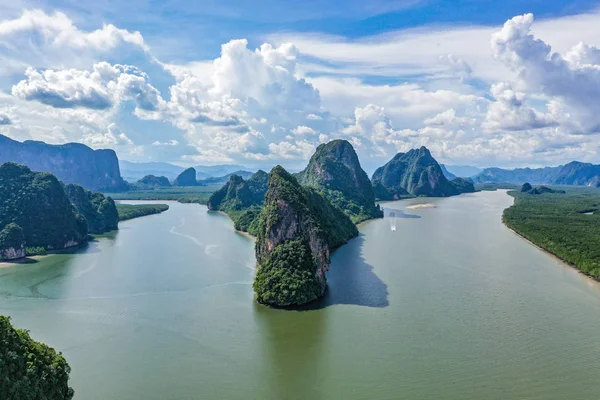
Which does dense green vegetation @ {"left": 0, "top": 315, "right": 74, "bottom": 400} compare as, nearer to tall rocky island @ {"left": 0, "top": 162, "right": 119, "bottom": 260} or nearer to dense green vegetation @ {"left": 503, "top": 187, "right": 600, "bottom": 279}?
tall rocky island @ {"left": 0, "top": 162, "right": 119, "bottom": 260}

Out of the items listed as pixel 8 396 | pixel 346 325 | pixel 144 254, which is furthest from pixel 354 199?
pixel 8 396

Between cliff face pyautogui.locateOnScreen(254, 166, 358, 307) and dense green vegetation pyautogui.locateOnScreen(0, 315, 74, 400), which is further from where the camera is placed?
cliff face pyautogui.locateOnScreen(254, 166, 358, 307)

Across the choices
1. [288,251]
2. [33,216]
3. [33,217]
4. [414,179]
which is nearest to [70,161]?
[33,216]

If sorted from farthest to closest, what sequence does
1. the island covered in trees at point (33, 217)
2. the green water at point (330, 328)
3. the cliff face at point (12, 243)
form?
1. the island covered in trees at point (33, 217)
2. the cliff face at point (12, 243)
3. the green water at point (330, 328)

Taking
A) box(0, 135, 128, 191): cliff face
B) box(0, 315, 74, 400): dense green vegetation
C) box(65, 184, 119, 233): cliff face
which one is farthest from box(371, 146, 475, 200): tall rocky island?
box(0, 315, 74, 400): dense green vegetation

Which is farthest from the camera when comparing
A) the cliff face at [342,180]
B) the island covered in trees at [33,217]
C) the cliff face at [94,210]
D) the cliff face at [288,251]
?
the cliff face at [342,180]

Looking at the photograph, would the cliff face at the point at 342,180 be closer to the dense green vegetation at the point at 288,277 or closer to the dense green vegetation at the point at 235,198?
the dense green vegetation at the point at 235,198

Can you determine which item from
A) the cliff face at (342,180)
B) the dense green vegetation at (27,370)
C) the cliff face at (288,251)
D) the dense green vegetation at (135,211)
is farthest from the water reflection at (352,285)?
the dense green vegetation at (135,211)
